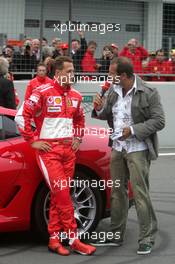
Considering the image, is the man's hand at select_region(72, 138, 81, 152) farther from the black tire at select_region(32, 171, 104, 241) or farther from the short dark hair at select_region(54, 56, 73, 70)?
the short dark hair at select_region(54, 56, 73, 70)

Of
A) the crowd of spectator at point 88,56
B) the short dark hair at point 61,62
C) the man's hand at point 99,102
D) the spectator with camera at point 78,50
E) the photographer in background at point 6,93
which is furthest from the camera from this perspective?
the spectator with camera at point 78,50

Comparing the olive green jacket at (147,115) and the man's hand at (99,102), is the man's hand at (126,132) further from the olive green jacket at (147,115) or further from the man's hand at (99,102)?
the man's hand at (99,102)

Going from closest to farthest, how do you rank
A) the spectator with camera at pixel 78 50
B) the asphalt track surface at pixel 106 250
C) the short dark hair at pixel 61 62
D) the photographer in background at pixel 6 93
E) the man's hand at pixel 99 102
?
the asphalt track surface at pixel 106 250 < the short dark hair at pixel 61 62 < the man's hand at pixel 99 102 < the photographer in background at pixel 6 93 < the spectator with camera at pixel 78 50

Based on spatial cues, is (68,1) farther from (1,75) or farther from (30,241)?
(30,241)

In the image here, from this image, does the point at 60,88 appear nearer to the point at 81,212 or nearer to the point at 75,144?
the point at 75,144

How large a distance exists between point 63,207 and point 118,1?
32.1 ft

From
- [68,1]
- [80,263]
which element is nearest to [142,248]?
[80,263]

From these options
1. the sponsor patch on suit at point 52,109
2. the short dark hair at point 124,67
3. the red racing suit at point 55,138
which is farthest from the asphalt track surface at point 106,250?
the short dark hair at point 124,67

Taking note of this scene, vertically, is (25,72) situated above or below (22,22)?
below

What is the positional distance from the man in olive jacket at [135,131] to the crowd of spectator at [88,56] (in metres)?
7.22

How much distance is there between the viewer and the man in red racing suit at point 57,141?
616 centimetres

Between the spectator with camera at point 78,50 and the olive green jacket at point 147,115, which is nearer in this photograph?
the olive green jacket at point 147,115

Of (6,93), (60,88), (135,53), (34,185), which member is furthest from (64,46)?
(34,185)

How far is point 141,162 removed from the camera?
6.22 metres
